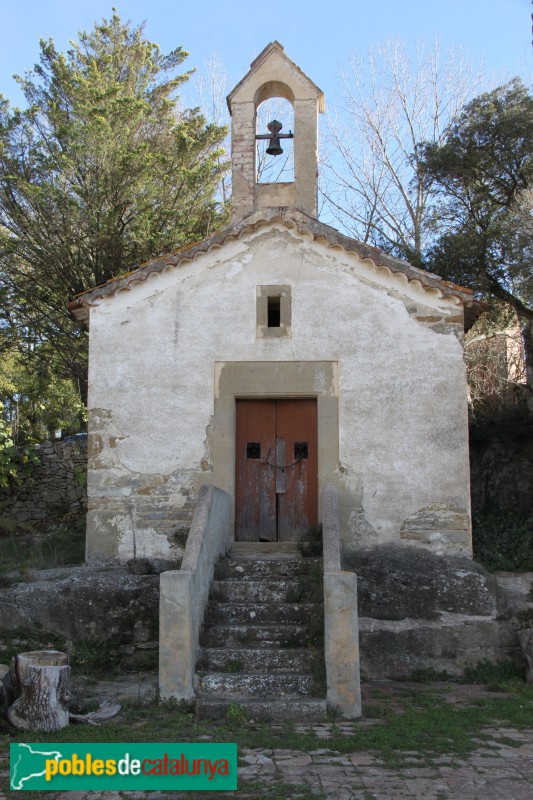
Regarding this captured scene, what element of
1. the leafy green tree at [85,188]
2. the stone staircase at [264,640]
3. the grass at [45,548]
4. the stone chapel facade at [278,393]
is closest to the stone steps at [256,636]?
the stone staircase at [264,640]

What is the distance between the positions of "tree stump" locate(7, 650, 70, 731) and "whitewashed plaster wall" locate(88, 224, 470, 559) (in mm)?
3378

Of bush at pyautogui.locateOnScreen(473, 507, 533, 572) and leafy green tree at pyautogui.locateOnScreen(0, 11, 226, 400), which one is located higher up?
leafy green tree at pyautogui.locateOnScreen(0, 11, 226, 400)

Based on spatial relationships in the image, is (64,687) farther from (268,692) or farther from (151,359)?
(151,359)

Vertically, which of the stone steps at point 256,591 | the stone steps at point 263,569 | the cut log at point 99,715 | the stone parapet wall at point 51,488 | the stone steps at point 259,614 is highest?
the stone parapet wall at point 51,488

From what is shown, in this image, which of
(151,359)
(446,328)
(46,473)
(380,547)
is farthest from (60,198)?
(380,547)

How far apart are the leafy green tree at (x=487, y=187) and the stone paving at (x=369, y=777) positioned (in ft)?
30.4

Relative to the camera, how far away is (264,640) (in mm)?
8430

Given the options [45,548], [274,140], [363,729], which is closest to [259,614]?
[363,729]

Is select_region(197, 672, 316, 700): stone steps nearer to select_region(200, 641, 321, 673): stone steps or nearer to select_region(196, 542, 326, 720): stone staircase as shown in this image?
select_region(196, 542, 326, 720): stone staircase

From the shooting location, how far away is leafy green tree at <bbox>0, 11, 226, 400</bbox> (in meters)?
16.1

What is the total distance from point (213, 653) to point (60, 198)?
1075 centimetres

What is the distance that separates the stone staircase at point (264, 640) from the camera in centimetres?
755

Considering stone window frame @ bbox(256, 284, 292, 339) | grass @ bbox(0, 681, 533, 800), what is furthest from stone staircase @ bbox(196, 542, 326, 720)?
stone window frame @ bbox(256, 284, 292, 339)

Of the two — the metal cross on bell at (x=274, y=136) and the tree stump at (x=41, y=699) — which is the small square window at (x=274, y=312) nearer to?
the metal cross on bell at (x=274, y=136)
